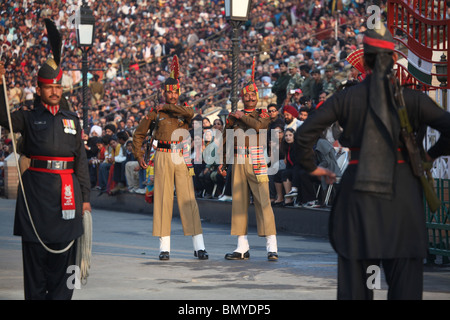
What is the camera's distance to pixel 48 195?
7.60 metres

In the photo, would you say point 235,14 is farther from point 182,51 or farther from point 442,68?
point 182,51

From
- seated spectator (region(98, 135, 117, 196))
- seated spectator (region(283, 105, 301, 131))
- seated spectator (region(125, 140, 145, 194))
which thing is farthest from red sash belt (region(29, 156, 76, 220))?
seated spectator (region(98, 135, 117, 196))

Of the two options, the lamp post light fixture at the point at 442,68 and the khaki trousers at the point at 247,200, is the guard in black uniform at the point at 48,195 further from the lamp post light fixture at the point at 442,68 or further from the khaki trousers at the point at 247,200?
the lamp post light fixture at the point at 442,68

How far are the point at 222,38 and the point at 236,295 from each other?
28.0 meters

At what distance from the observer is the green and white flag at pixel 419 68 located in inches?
434

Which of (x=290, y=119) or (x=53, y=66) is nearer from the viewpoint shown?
(x=53, y=66)

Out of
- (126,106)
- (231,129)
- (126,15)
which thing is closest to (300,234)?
(231,129)

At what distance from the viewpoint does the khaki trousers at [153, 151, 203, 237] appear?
12.1 metres

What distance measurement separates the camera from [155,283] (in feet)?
31.6

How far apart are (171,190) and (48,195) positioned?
15.2 feet

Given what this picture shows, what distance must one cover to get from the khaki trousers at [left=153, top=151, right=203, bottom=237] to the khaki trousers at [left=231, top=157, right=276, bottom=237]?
0.49 meters

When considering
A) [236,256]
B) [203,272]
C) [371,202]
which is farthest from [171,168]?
[371,202]

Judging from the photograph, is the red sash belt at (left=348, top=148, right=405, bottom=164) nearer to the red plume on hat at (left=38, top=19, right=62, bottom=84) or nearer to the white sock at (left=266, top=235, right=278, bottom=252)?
the red plume on hat at (left=38, top=19, right=62, bottom=84)
